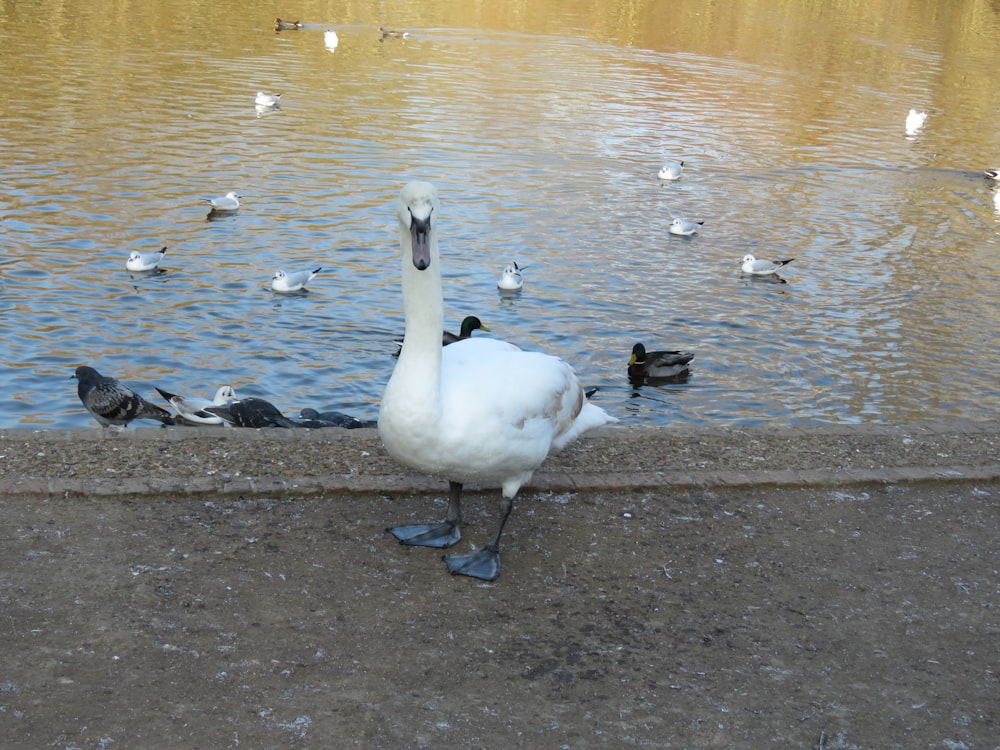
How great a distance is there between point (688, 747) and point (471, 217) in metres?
14.2

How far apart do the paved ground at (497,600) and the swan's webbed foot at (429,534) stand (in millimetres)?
54

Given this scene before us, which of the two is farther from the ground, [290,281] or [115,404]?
[290,281]

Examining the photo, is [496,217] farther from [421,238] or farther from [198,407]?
[421,238]

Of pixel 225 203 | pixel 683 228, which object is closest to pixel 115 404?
pixel 225 203

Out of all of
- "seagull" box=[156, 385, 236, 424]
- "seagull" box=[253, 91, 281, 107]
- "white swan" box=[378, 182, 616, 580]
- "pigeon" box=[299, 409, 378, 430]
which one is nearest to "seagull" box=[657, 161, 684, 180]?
"seagull" box=[253, 91, 281, 107]

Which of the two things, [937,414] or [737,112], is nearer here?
[937,414]

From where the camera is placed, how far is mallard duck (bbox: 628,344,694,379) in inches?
479

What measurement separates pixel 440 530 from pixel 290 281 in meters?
8.59

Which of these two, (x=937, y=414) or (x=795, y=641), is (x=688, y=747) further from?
(x=937, y=414)

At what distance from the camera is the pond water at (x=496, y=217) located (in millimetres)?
12336

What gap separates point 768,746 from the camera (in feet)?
14.4

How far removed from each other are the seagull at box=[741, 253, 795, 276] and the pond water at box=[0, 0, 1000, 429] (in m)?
0.30

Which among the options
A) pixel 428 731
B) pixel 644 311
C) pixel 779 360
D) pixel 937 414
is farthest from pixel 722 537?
pixel 644 311

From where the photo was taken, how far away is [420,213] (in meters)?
5.28
